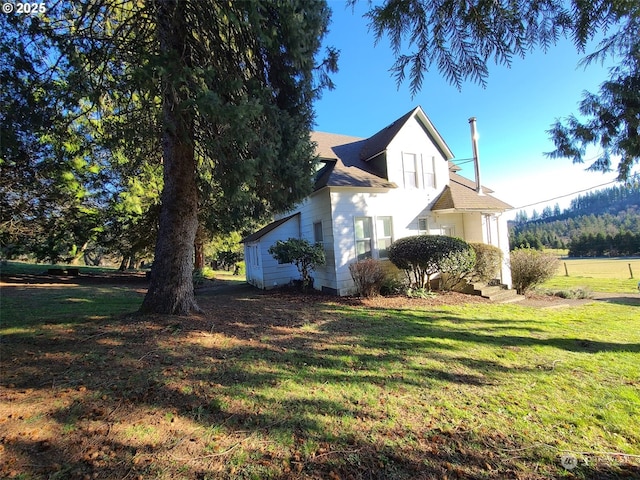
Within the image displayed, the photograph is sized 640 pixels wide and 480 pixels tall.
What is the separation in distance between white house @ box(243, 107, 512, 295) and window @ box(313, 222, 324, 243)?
4cm

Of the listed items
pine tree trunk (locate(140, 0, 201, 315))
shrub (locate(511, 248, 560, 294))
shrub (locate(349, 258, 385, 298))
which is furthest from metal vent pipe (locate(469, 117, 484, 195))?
pine tree trunk (locate(140, 0, 201, 315))

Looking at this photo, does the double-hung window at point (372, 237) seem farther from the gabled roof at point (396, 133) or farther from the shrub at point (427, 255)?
the gabled roof at point (396, 133)

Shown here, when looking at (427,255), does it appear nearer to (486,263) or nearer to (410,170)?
(486,263)

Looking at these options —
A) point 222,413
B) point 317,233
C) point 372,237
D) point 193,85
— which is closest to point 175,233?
point 193,85

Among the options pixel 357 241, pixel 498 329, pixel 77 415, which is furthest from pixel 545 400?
pixel 357 241

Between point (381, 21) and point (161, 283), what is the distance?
17.6 feet

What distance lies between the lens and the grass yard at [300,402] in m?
2.31

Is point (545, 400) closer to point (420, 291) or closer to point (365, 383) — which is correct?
point (365, 383)

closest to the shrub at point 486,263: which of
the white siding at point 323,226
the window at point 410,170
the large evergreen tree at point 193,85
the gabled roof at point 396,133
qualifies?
the window at point 410,170

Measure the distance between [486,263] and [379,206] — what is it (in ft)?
14.7

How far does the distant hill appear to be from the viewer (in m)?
58.6

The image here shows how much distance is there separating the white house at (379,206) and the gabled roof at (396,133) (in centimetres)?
4

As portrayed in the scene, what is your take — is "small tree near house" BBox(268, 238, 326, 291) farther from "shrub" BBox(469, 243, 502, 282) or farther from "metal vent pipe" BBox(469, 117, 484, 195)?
"metal vent pipe" BBox(469, 117, 484, 195)

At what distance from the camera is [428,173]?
12672 mm
